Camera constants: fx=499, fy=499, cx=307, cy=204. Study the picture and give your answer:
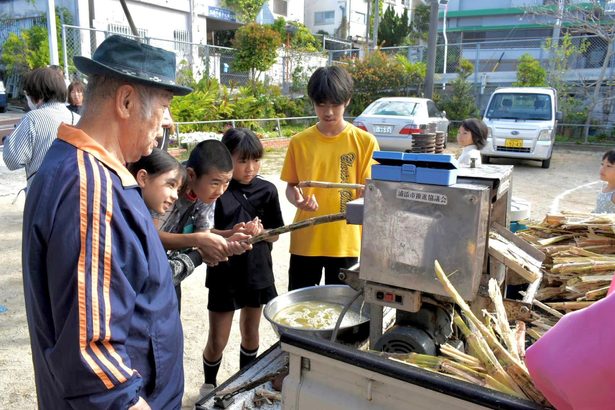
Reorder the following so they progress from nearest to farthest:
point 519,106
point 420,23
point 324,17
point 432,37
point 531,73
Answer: point 519,106, point 432,37, point 531,73, point 420,23, point 324,17

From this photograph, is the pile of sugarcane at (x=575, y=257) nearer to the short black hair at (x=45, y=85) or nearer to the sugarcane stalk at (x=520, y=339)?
the sugarcane stalk at (x=520, y=339)

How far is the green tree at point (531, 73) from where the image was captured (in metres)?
16.8

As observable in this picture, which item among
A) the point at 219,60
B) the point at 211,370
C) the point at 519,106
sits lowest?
the point at 211,370

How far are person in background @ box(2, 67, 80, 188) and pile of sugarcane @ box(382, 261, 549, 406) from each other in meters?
3.50

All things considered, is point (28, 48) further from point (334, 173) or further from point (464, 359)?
point (464, 359)

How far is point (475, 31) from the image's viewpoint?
119 feet

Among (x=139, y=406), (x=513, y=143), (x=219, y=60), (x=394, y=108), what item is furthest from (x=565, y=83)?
(x=139, y=406)

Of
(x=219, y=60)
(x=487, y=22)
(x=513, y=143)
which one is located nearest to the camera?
(x=513, y=143)

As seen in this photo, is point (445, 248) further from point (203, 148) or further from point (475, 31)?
point (475, 31)

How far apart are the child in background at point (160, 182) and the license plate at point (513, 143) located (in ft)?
35.3

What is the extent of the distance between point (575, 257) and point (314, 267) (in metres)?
1.44

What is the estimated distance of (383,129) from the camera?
11547 millimetres

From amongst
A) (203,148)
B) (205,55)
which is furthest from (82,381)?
(205,55)

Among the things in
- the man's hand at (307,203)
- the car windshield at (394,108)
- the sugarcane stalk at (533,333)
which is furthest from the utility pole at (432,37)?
the sugarcane stalk at (533,333)
